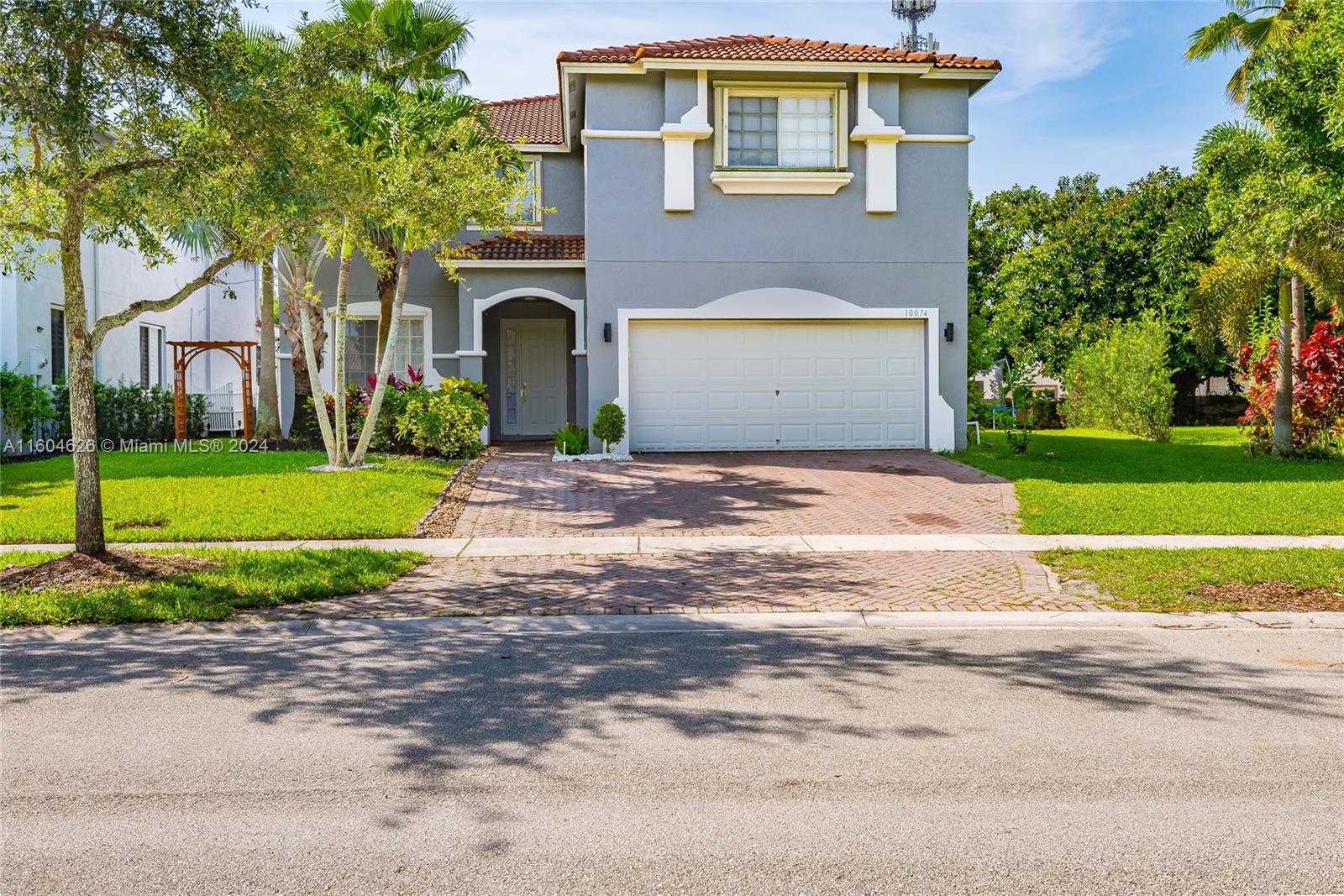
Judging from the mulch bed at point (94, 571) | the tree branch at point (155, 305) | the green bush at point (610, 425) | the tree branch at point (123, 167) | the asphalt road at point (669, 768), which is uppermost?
the tree branch at point (123, 167)

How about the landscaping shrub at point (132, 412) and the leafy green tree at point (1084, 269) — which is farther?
the leafy green tree at point (1084, 269)

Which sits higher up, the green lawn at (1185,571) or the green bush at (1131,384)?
the green bush at (1131,384)

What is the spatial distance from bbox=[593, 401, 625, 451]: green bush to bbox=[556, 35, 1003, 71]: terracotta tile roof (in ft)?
19.4

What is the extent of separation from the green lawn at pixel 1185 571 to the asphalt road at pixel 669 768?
1451mm

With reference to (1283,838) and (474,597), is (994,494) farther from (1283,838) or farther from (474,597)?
(1283,838)

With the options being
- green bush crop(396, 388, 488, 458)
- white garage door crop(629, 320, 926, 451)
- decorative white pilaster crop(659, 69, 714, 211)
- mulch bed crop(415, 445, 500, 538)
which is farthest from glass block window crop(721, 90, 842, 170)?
mulch bed crop(415, 445, 500, 538)

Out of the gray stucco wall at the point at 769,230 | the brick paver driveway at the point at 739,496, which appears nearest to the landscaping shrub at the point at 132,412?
the brick paver driveway at the point at 739,496

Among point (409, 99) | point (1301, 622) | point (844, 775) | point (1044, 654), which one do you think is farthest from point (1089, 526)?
point (409, 99)

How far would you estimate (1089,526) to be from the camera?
12266 millimetres

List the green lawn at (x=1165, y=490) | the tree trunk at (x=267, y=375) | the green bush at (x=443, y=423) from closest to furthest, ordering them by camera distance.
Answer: the green lawn at (x=1165, y=490) < the green bush at (x=443, y=423) < the tree trunk at (x=267, y=375)

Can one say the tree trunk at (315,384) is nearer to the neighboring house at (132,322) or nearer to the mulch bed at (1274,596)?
the neighboring house at (132,322)

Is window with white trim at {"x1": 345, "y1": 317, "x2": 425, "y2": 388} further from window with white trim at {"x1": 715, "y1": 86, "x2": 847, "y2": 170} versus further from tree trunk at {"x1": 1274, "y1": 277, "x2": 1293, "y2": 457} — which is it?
tree trunk at {"x1": 1274, "y1": 277, "x2": 1293, "y2": 457}

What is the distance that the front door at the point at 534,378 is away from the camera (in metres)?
23.4

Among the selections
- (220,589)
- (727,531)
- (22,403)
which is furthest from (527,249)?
(220,589)
